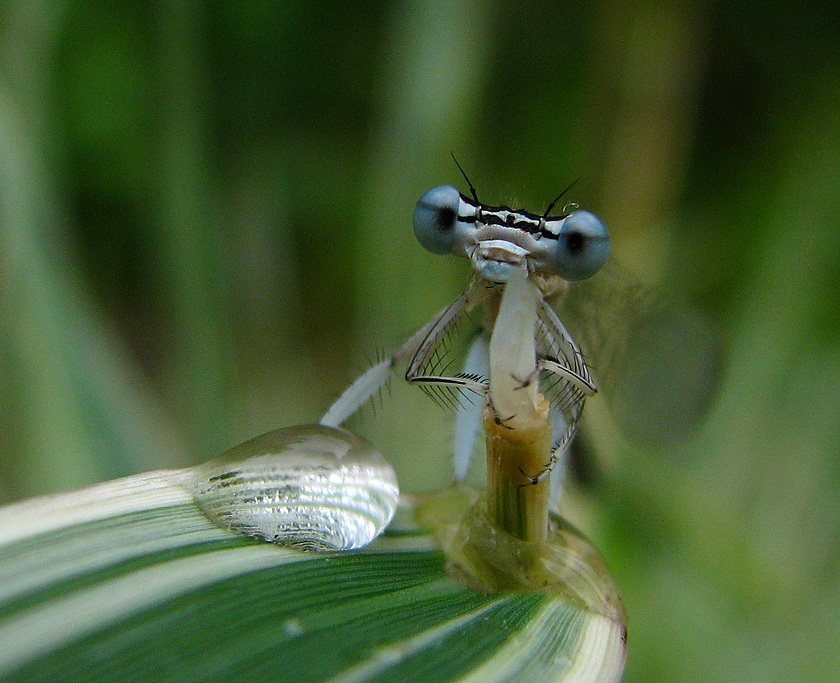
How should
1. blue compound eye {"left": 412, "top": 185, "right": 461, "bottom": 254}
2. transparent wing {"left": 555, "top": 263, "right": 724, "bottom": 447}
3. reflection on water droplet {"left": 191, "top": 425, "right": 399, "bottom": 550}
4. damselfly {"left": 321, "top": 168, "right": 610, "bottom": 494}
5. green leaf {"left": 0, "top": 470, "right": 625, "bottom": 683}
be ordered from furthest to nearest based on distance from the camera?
transparent wing {"left": 555, "top": 263, "right": 724, "bottom": 447}
blue compound eye {"left": 412, "top": 185, "right": 461, "bottom": 254}
damselfly {"left": 321, "top": 168, "right": 610, "bottom": 494}
reflection on water droplet {"left": 191, "top": 425, "right": 399, "bottom": 550}
green leaf {"left": 0, "top": 470, "right": 625, "bottom": 683}

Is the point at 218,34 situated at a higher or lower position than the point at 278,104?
higher

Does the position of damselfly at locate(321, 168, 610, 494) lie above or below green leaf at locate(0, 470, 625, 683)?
above

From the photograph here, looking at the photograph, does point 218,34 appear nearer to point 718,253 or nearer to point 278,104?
point 278,104

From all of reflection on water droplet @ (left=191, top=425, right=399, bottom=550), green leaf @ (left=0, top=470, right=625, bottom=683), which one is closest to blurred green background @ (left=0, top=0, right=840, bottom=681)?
reflection on water droplet @ (left=191, top=425, right=399, bottom=550)

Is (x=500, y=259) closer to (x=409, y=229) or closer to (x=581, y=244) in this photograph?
(x=581, y=244)

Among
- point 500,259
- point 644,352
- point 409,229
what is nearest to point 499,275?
point 500,259

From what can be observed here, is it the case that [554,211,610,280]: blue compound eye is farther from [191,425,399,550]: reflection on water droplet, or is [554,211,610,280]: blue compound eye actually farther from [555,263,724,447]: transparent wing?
[555,263,724,447]: transparent wing

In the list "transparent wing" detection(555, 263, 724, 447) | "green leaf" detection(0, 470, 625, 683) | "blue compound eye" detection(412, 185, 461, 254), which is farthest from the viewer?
"transparent wing" detection(555, 263, 724, 447)

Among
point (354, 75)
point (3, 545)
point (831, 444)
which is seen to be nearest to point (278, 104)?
point (354, 75)
